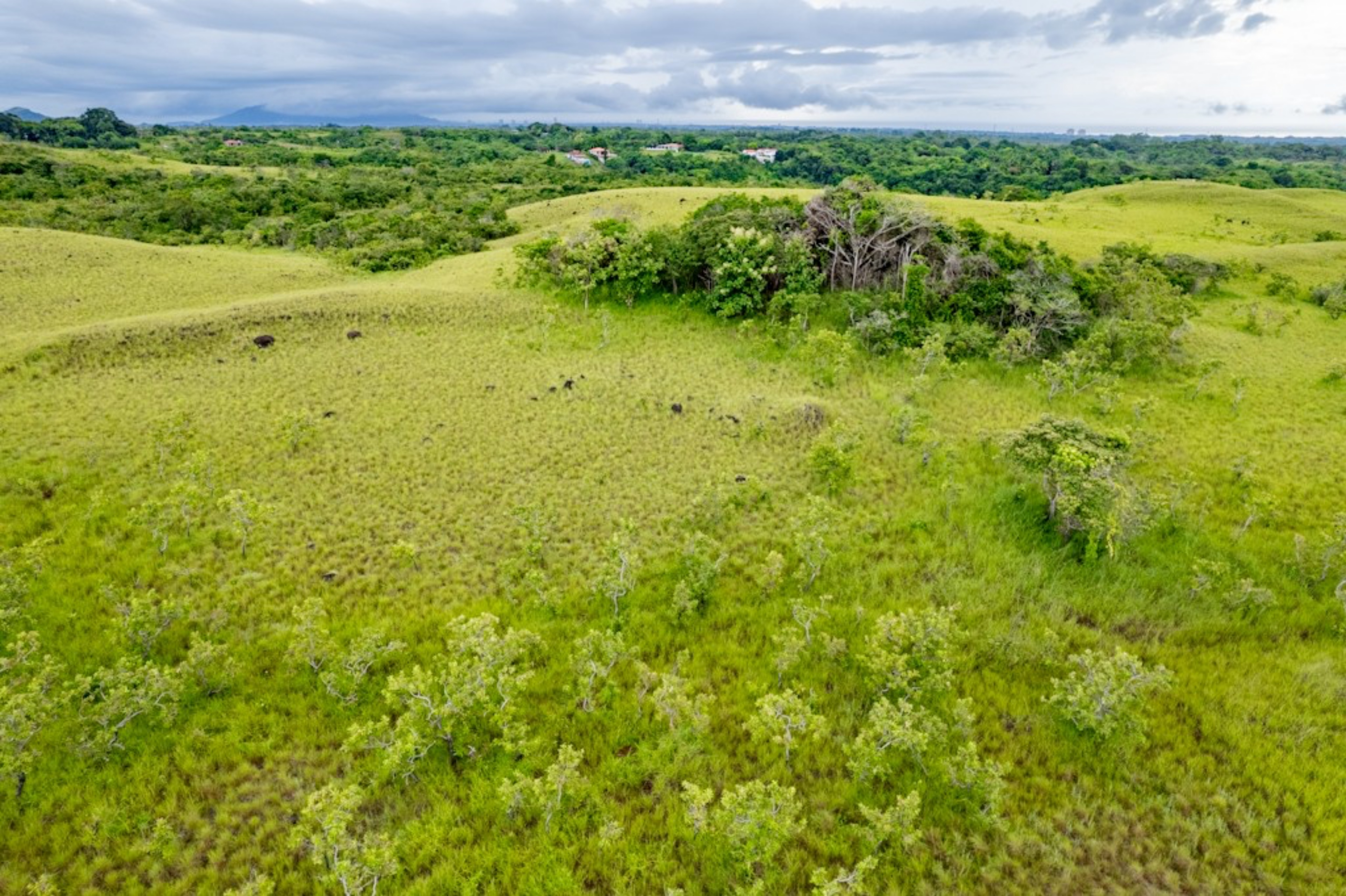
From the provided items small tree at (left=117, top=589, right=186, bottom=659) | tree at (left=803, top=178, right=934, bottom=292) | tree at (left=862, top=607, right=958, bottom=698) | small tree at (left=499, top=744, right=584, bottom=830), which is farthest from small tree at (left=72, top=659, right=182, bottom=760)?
tree at (left=803, top=178, right=934, bottom=292)

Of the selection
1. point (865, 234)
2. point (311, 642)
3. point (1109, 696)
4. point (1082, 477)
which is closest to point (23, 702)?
point (311, 642)

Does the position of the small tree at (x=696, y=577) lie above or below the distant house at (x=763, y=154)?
below

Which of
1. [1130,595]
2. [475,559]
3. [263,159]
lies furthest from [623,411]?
[263,159]

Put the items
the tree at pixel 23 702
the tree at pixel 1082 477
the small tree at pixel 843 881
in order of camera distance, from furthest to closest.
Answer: the tree at pixel 1082 477 → the tree at pixel 23 702 → the small tree at pixel 843 881

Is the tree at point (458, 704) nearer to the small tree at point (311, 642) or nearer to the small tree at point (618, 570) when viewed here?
the small tree at point (311, 642)

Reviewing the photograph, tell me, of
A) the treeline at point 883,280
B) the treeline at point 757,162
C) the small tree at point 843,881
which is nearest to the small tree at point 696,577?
the small tree at point 843,881

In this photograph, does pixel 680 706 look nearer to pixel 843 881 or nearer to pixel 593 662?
pixel 593 662

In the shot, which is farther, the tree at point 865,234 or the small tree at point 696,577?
the tree at point 865,234
